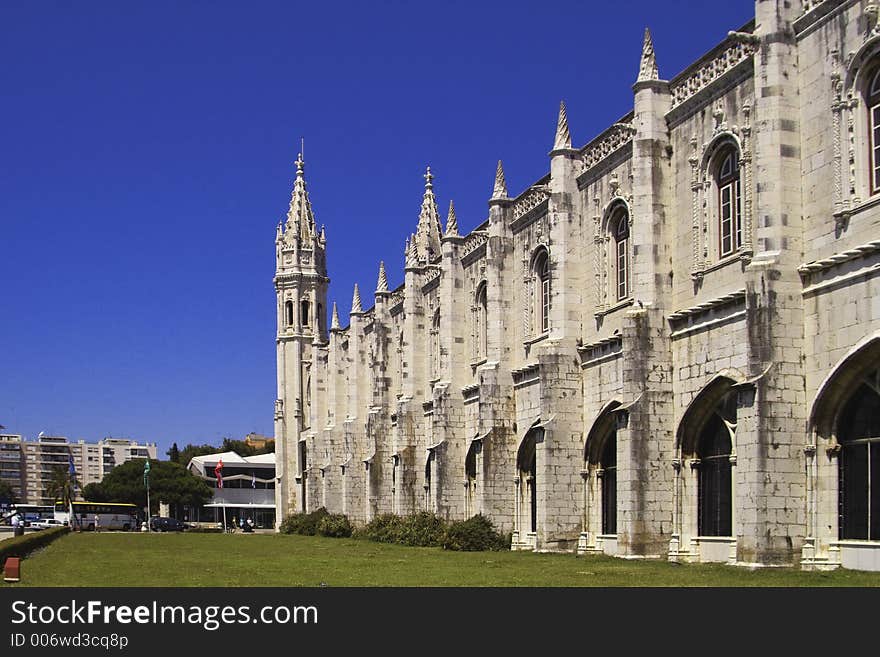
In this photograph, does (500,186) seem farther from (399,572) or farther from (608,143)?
(399,572)

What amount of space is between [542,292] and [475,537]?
27.1 feet

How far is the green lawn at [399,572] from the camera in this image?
72.1ft

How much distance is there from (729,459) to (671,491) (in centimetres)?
264

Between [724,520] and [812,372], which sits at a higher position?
[812,372]

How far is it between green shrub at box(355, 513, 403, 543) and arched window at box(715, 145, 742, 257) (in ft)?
74.3

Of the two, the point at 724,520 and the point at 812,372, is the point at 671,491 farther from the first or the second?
the point at 812,372

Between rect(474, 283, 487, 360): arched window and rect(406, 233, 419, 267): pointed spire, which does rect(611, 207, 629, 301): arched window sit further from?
rect(406, 233, 419, 267): pointed spire

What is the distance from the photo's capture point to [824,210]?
24.1m

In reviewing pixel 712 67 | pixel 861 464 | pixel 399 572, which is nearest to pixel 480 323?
pixel 712 67

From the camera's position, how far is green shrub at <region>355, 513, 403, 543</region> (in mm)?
48219

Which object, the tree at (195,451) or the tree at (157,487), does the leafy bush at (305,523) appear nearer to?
the tree at (157,487)

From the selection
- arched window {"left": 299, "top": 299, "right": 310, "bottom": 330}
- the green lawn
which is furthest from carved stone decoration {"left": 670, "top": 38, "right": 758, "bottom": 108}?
arched window {"left": 299, "top": 299, "right": 310, "bottom": 330}

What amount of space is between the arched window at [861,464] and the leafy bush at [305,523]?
144 feet
